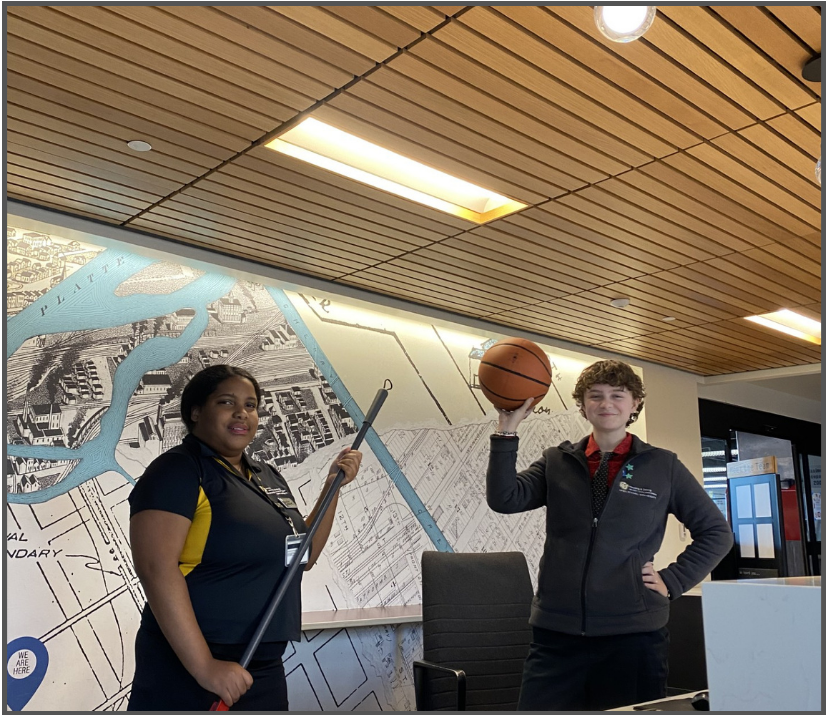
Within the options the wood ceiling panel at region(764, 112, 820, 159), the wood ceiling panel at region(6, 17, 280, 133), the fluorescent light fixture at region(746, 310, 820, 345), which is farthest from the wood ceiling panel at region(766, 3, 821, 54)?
the fluorescent light fixture at region(746, 310, 820, 345)

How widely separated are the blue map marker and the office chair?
1594mm

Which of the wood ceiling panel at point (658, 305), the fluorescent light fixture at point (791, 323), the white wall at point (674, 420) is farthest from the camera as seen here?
the white wall at point (674, 420)

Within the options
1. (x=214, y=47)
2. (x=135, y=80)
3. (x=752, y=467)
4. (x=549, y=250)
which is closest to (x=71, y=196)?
(x=135, y=80)

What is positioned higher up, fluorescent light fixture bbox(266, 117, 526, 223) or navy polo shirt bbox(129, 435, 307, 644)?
fluorescent light fixture bbox(266, 117, 526, 223)

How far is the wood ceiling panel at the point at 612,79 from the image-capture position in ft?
7.48

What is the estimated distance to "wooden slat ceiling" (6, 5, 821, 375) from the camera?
2318mm

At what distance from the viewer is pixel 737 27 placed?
2.31m

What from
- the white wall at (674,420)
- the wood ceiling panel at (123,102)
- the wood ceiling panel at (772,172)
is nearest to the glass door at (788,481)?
the white wall at (674,420)

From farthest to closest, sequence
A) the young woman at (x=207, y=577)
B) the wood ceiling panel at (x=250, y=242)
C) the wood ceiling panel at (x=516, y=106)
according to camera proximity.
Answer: the wood ceiling panel at (x=250, y=242)
the wood ceiling panel at (x=516, y=106)
the young woman at (x=207, y=577)

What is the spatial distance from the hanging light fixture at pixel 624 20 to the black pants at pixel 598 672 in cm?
165

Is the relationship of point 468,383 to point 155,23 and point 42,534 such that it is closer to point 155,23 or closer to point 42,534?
point 42,534

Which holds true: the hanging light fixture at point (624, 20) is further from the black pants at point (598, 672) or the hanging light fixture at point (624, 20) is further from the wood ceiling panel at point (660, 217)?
the black pants at point (598, 672)

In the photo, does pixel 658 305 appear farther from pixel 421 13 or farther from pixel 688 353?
pixel 421 13

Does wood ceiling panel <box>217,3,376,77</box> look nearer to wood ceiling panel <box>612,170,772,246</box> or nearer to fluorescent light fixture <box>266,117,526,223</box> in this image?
fluorescent light fixture <box>266,117,526,223</box>
